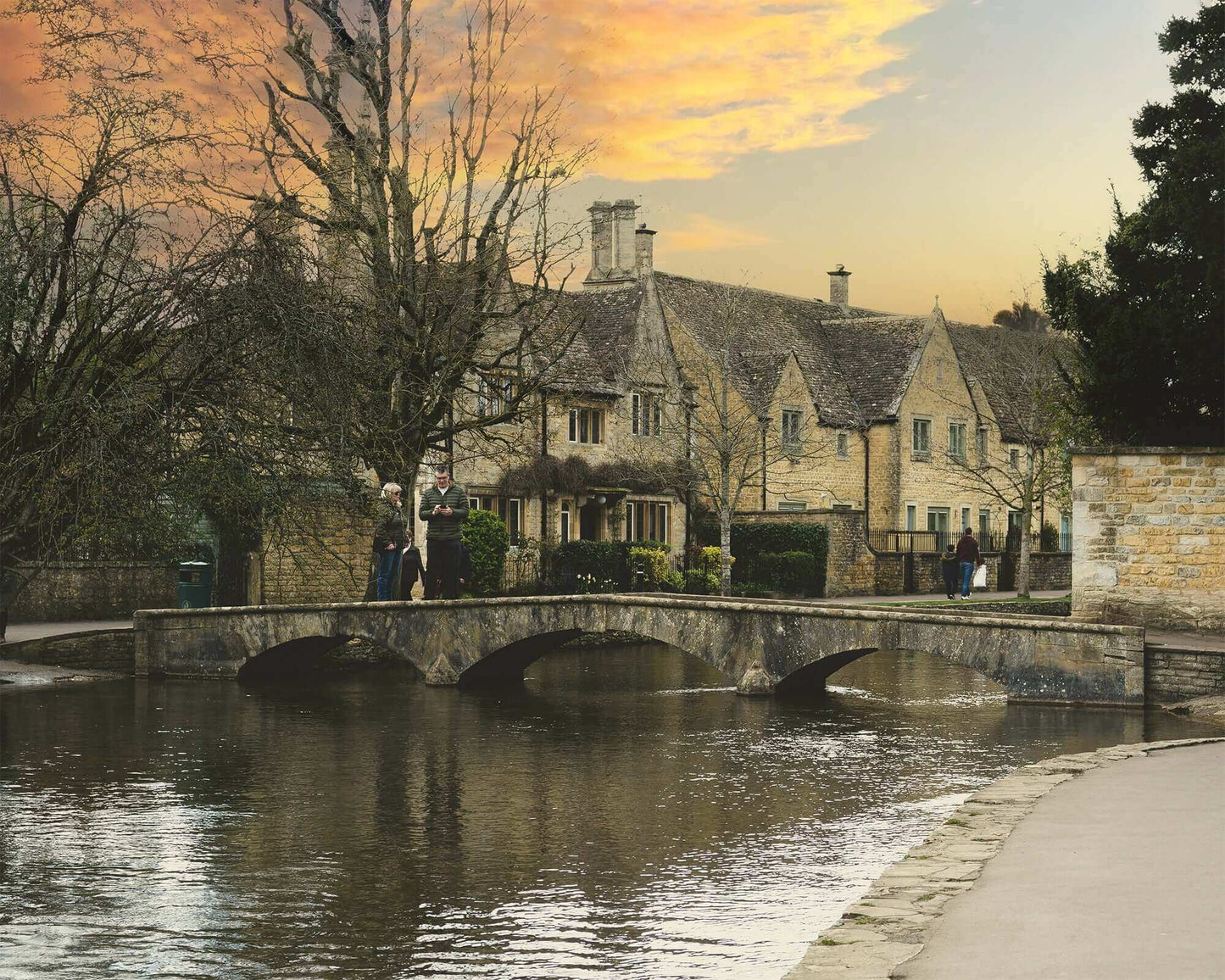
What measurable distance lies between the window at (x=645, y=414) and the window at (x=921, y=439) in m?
11.6

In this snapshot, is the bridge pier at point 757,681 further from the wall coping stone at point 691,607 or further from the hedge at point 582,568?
the hedge at point 582,568

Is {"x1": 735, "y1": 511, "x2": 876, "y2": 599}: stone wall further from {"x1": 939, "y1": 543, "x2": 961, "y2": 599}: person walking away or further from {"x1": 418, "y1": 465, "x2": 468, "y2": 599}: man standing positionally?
{"x1": 418, "y1": 465, "x2": 468, "y2": 599}: man standing

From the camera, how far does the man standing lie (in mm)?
24734

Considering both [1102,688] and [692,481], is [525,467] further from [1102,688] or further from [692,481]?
[1102,688]

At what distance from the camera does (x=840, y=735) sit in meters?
19.3

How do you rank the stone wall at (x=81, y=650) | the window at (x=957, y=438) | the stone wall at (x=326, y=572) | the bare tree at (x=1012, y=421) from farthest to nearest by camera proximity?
the window at (x=957, y=438) < the bare tree at (x=1012, y=421) < the stone wall at (x=326, y=572) < the stone wall at (x=81, y=650)

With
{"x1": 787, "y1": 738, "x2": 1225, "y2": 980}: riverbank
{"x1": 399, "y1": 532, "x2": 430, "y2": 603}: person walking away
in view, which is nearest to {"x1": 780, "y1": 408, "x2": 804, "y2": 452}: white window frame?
{"x1": 399, "y1": 532, "x2": 430, "y2": 603}: person walking away

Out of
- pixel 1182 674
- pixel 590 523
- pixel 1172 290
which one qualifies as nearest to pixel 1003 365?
pixel 590 523

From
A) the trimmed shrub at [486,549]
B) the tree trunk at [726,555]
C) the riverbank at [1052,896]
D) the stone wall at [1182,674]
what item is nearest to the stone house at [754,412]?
the trimmed shrub at [486,549]

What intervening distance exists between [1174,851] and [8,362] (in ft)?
37.4

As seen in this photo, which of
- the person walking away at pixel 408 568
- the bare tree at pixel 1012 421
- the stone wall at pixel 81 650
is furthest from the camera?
the bare tree at pixel 1012 421

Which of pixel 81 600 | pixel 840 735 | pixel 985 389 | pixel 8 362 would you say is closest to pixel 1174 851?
pixel 840 735

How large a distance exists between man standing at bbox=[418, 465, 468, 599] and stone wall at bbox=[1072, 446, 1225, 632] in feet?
31.3

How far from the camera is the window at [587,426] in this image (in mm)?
45094
